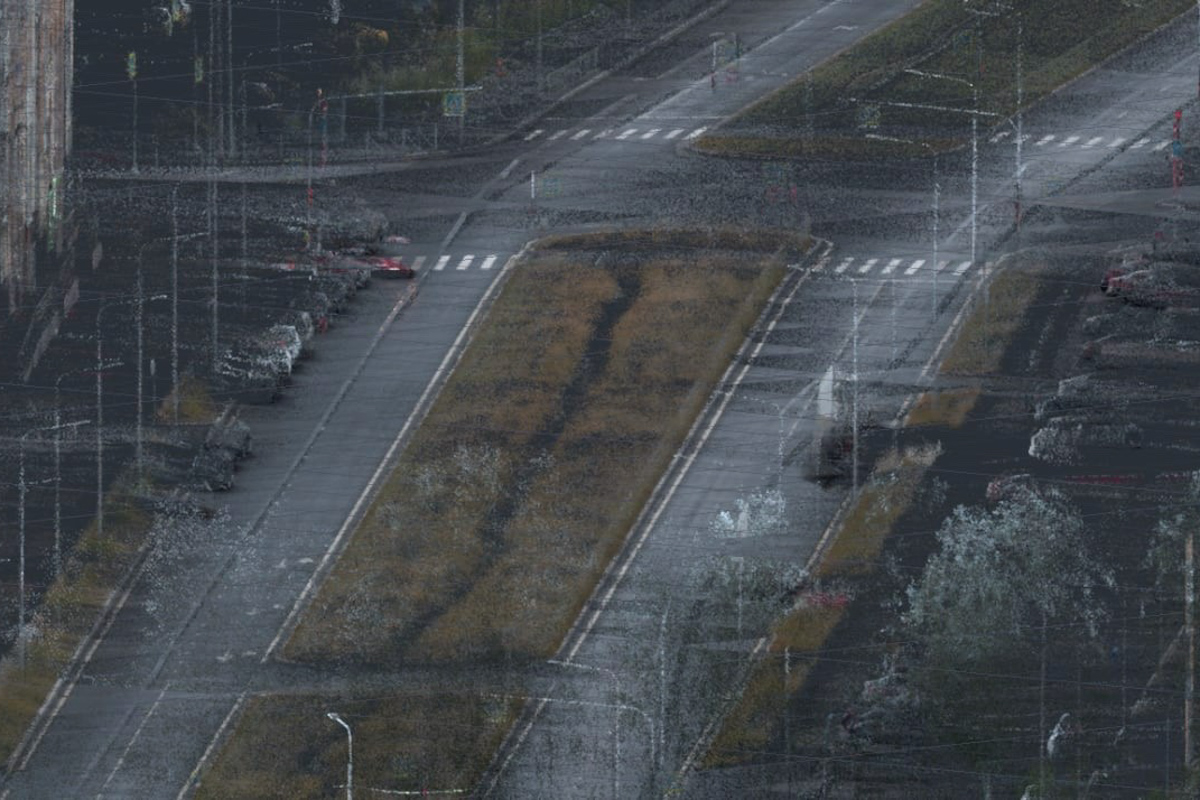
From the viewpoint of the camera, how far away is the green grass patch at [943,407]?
524 ft

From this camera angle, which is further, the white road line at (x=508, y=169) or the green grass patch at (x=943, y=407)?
the white road line at (x=508, y=169)

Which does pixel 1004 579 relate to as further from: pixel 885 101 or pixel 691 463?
pixel 885 101

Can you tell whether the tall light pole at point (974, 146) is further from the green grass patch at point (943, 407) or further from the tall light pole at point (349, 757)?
the tall light pole at point (349, 757)

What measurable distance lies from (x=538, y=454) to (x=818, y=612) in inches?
692

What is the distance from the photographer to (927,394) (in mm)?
162750

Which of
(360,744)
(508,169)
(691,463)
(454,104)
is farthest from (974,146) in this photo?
(360,744)

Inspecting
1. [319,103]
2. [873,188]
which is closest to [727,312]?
[873,188]

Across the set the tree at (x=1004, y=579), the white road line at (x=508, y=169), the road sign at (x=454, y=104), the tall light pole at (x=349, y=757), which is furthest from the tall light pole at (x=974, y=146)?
the tall light pole at (x=349, y=757)

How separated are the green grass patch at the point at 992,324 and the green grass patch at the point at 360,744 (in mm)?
33006

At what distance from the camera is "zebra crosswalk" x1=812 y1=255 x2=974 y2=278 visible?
176 m

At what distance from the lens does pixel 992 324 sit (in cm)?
17025

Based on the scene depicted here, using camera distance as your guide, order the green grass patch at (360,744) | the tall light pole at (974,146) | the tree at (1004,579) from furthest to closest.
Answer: the tall light pole at (974,146) < the tree at (1004,579) < the green grass patch at (360,744)

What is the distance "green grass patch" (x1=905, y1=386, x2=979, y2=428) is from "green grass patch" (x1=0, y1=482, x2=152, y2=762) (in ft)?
101

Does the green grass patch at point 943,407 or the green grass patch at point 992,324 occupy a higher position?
the green grass patch at point 992,324
